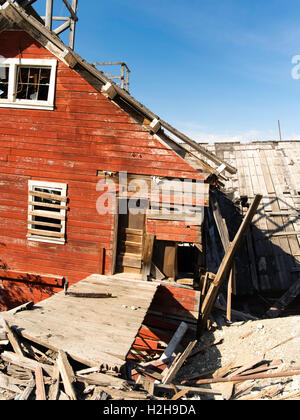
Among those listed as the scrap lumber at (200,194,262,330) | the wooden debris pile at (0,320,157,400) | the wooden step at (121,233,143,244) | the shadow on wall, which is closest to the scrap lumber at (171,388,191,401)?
the wooden debris pile at (0,320,157,400)

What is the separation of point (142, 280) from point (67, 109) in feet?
17.9

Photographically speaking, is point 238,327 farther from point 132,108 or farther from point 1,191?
point 1,191

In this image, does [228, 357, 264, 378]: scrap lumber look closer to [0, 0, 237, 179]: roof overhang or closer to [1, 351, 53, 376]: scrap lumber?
[1, 351, 53, 376]: scrap lumber

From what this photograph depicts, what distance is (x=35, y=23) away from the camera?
801 centimetres

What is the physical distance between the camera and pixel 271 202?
13.4 meters

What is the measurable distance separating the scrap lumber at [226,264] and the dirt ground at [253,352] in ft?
2.62

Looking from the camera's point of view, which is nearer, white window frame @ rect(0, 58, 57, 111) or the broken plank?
the broken plank

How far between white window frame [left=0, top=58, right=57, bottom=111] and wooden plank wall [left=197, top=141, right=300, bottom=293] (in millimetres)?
A: 9116

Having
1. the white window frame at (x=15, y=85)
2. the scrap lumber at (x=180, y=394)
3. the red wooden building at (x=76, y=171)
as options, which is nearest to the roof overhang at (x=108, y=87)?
the red wooden building at (x=76, y=171)

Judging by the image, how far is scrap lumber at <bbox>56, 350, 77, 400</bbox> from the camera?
11.5 feet

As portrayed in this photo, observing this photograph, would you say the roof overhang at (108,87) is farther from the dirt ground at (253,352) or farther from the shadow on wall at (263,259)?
the dirt ground at (253,352)

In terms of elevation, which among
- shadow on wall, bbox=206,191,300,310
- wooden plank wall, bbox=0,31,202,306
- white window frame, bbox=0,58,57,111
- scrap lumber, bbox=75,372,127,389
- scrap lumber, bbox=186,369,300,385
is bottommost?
scrap lumber, bbox=186,369,300,385

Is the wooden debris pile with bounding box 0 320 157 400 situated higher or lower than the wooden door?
lower

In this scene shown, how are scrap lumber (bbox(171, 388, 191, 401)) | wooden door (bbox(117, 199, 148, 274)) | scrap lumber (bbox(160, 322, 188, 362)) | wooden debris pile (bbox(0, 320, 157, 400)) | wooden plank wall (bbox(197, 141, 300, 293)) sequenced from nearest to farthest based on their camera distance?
wooden debris pile (bbox(0, 320, 157, 400)), scrap lumber (bbox(171, 388, 191, 401)), scrap lumber (bbox(160, 322, 188, 362)), wooden door (bbox(117, 199, 148, 274)), wooden plank wall (bbox(197, 141, 300, 293))
